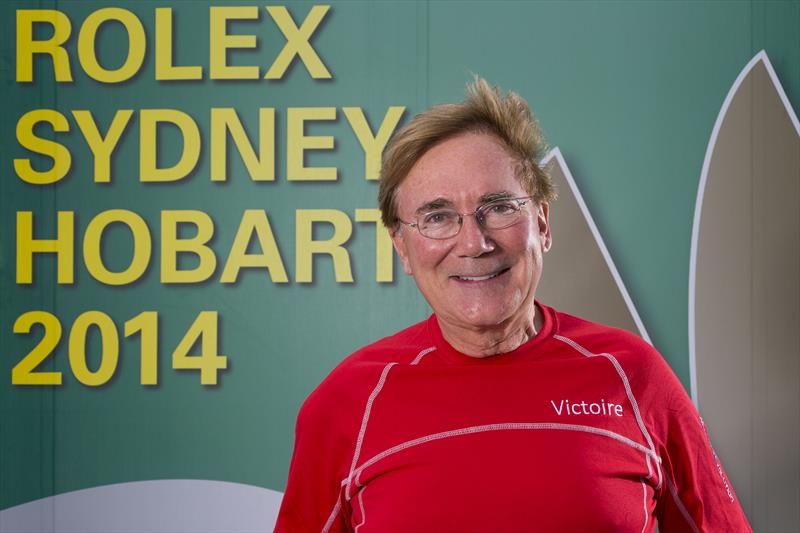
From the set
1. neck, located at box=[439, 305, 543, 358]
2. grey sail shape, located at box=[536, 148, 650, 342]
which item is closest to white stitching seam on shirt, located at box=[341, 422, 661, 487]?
neck, located at box=[439, 305, 543, 358]

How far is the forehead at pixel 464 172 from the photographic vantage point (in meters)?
0.98

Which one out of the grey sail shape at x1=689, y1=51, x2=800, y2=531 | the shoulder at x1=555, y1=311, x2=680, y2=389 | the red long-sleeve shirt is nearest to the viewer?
the red long-sleeve shirt

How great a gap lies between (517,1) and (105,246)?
131 centimetres

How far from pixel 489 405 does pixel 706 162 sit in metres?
1.34

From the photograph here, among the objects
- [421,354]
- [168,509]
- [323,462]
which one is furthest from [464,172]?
[168,509]

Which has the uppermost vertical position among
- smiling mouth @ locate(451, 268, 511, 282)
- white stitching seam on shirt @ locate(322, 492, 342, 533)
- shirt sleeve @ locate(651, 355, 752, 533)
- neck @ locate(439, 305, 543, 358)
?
smiling mouth @ locate(451, 268, 511, 282)

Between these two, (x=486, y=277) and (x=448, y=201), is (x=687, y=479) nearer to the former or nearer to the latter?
(x=486, y=277)

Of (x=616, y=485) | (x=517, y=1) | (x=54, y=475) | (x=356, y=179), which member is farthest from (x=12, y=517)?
(x=517, y=1)

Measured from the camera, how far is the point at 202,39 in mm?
2039

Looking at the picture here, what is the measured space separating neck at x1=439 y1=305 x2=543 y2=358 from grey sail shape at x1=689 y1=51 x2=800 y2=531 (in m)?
1.10

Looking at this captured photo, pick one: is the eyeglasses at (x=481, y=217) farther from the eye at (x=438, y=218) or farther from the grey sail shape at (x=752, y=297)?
the grey sail shape at (x=752, y=297)

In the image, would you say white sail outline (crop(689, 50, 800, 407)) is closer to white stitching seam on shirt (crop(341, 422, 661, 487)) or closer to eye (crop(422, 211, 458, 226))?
white stitching seam on shirt (crop(341, 422, 661, 487))

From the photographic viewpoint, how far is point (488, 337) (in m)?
1.04

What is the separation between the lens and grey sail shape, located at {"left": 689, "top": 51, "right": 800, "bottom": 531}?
1.94 metres
